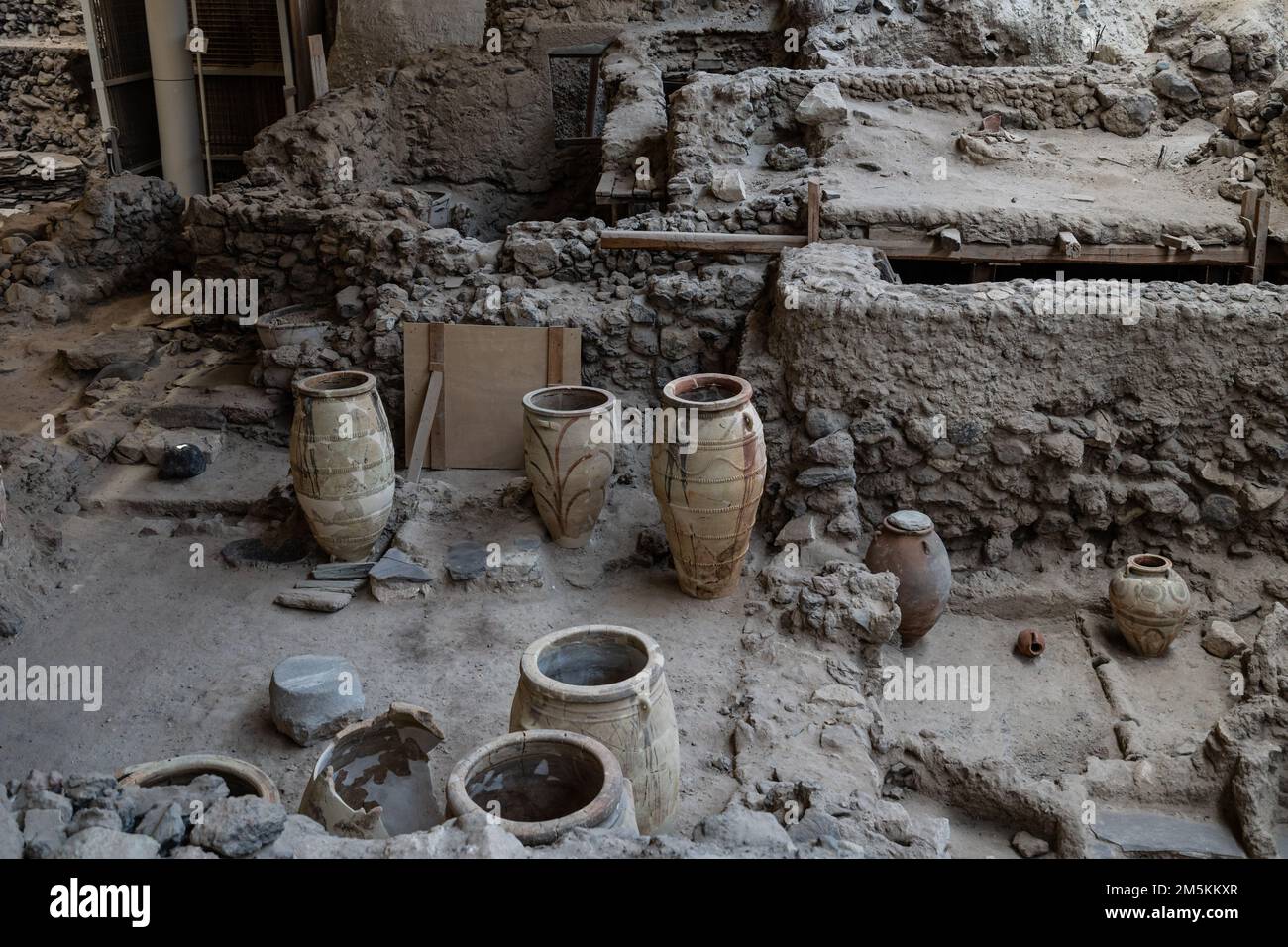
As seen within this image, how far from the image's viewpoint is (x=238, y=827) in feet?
8.57

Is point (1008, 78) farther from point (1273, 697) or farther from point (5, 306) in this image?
point (5, 306)

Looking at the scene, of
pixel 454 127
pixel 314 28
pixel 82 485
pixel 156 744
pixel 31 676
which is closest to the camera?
pixel 156 744

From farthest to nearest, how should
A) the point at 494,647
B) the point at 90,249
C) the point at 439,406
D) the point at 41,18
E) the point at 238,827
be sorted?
1. the point at 41,18
2. the point at 90,249
3. the point at 439,406
4. the point at 494,647
5. the point at 238,827

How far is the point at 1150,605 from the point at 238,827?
4.20 meters

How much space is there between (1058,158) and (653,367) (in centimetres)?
357

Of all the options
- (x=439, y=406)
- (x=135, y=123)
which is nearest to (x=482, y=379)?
(x=439, y=406)

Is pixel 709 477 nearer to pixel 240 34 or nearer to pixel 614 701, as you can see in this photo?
pixel 614 701

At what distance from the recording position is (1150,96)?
8.52 metres

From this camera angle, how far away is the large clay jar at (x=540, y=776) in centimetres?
295

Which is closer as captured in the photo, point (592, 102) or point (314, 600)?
point (314, 600)

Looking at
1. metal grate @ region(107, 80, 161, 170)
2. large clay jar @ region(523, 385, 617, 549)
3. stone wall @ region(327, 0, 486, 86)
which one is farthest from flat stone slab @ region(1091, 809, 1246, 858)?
metal grate @ region(107, 80, 161, 170)

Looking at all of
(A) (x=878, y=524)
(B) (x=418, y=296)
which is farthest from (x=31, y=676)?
(A) (x=878, y=524)

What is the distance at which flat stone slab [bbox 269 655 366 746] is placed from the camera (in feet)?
13.7

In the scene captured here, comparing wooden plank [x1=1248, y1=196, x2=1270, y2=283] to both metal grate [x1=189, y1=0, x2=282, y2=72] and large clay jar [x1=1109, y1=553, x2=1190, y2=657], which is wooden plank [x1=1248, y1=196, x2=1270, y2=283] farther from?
metal grate [x1=189, y1=0, x2=282, y2=72]
